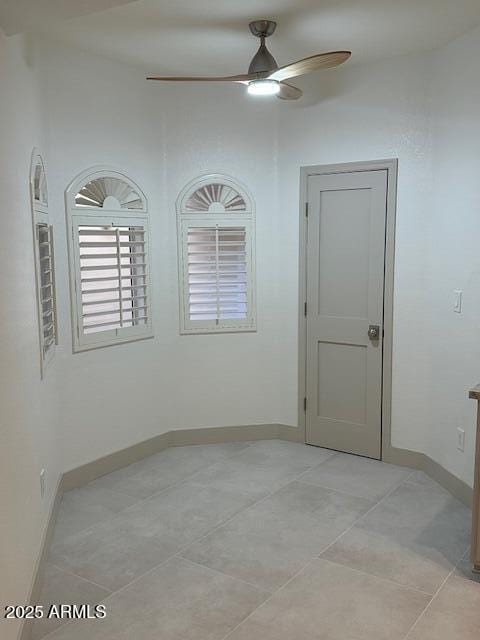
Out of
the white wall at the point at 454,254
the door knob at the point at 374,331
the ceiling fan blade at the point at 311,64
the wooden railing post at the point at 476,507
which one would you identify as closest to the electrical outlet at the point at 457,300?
the white wall at the point at 454,254

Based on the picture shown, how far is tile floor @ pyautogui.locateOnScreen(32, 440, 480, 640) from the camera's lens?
8.32 feet

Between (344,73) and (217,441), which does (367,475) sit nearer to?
(217,441)

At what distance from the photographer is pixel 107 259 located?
4.03m

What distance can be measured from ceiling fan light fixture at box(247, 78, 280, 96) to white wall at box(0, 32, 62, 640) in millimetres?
1206

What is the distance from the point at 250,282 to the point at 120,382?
1.26m

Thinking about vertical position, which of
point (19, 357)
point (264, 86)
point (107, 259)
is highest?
point (264, 86)

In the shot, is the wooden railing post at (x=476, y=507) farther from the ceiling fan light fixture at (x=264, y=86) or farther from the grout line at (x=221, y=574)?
the ceiling fan light fixture at (x=264, y=86)

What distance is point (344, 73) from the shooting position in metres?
4.18

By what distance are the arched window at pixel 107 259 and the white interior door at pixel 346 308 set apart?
127 cm

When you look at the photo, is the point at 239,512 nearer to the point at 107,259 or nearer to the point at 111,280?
the point at 111,280

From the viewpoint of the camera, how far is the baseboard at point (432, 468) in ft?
11.8

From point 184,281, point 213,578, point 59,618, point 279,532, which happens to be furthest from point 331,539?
point 184,281

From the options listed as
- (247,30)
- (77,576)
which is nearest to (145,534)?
(77,576)

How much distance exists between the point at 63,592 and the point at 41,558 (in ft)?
0.64
